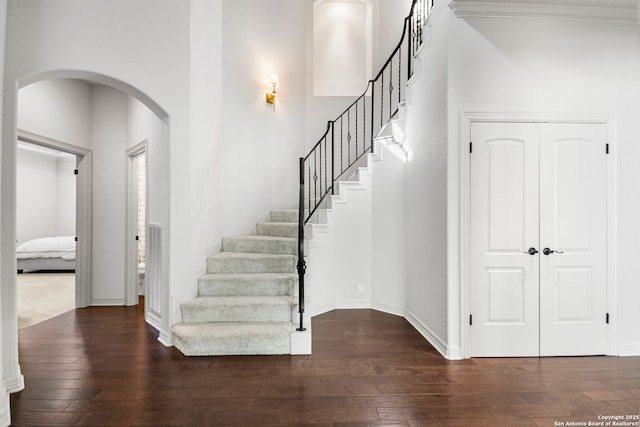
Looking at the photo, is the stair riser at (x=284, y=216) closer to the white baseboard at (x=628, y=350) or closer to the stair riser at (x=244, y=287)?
the stair riser at (x=244, y=287)

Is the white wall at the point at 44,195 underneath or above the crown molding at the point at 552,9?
underneath

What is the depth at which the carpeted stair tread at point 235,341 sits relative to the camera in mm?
3193

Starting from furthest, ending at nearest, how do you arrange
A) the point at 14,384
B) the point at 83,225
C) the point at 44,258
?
1. the point at 44,258
2. the point at 83,225
3. the point at 14,384

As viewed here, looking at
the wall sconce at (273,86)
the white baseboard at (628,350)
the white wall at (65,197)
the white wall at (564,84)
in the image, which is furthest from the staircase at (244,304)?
the white wall at (65,197)

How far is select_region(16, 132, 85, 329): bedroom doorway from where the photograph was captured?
621 cm

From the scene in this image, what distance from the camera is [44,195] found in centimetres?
960

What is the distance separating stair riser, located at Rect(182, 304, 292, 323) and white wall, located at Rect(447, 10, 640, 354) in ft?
5.35

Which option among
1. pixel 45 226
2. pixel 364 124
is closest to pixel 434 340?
pixel 364 124

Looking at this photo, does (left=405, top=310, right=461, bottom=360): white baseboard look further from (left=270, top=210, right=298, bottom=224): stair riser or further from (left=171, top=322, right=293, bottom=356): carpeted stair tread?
(left=270, top=210, right=298, bottom=224): stair riser

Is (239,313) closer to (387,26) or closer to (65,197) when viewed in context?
(387,26)

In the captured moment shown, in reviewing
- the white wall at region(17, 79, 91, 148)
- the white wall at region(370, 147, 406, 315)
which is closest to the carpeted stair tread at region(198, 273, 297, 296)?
the white wall at region(370, 147, 406, 315)

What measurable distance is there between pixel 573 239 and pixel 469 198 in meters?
1.05

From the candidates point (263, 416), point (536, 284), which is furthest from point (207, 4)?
point (536, 284)

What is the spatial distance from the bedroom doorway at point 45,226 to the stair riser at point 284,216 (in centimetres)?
329
